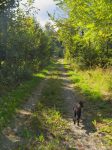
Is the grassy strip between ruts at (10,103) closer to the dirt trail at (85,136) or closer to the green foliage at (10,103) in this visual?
the green foliage at (10,103)

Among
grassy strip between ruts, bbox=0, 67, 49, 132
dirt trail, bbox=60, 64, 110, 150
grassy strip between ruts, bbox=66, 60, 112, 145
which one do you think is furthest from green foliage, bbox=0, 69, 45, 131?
grassy strip between ruts, bbox=66, 60, 112, 145

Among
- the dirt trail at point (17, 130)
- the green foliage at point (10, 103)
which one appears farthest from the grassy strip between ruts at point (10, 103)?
the dirt trail at point (17, 130)

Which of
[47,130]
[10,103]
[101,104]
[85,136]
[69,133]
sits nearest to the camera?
[85,136]

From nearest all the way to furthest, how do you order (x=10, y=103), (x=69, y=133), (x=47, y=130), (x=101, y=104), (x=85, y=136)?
(x=85, y=136) → (x=69, y=133) → (x=47, y=130) → (x=10, y=103) → (x=101, y=104)

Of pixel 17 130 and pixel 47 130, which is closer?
pixel 17 130

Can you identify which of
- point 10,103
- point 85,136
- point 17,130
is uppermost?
point 10,103

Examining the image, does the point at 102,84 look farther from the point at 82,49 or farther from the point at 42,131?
the point at 82,49

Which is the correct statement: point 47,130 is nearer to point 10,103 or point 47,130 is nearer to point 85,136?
point 85,136

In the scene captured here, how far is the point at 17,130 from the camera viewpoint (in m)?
12.0

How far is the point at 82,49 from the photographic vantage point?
41.5 m

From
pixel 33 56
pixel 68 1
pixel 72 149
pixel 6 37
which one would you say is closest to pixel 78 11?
pixel 68 1

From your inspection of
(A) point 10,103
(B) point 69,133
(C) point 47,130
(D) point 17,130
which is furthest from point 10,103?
(B) point 69,133

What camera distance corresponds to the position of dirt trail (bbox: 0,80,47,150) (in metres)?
10.4

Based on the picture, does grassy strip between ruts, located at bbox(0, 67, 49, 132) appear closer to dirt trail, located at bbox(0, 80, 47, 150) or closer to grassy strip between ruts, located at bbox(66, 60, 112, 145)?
dirt trail, located at bbox(0, 80, 47, 150)
